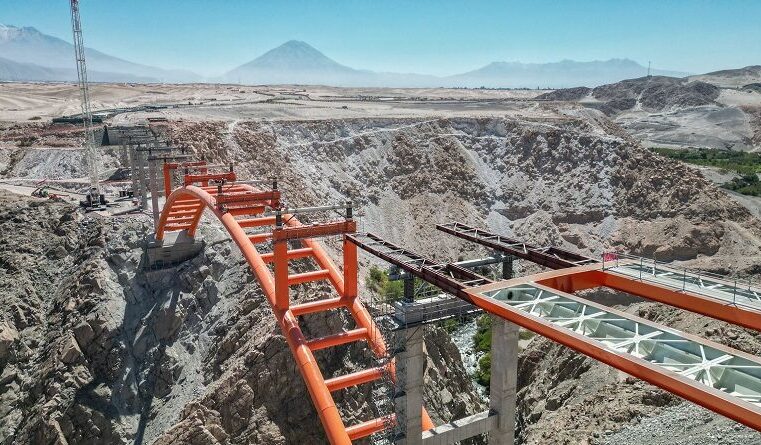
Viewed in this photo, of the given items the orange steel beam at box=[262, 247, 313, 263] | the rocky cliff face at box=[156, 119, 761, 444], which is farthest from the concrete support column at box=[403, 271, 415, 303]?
the rocky cliff face at box=[156, 119, 761, 444]

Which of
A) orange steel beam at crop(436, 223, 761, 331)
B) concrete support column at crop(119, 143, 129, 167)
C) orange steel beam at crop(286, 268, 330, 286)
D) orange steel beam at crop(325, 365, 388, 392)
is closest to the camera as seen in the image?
orange steel beam at crop(436, 223, 761, 331)

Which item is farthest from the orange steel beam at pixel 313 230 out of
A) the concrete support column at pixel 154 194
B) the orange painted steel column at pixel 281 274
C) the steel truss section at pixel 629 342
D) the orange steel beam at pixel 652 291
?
the concrete support column at pixel 154 194

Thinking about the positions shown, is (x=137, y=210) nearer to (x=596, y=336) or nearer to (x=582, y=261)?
(x=582, y=261)

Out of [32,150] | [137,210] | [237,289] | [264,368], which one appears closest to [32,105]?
[32,150]

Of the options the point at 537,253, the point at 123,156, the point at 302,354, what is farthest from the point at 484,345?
the point at 123,156

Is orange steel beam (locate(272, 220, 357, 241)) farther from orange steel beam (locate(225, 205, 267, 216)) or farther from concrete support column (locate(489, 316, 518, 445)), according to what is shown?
concrete support column (locate(489, 316, 518, 445))

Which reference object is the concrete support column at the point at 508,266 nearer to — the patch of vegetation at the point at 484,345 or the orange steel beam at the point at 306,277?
the orange steel beam at the point at 306,277

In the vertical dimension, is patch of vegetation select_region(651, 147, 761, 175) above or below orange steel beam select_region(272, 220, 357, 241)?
below
